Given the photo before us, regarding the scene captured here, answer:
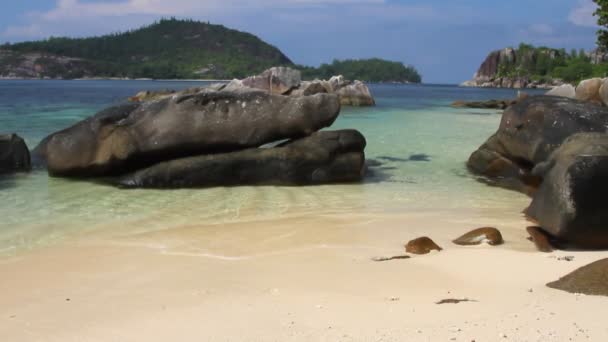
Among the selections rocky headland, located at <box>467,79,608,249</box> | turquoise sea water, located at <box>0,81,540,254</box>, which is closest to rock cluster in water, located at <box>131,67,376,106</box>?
turquoise sea water, located at <box>0,81,540,254</box>

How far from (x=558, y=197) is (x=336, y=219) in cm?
271

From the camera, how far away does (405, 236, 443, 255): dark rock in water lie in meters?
6.21

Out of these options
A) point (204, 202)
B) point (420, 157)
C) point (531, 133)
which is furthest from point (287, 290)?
point (420, 157)

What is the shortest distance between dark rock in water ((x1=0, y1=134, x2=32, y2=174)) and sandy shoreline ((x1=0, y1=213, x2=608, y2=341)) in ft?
18.4

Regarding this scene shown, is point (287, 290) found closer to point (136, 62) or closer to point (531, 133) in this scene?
point (531, 133)

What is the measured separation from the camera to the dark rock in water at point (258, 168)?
10570 mm

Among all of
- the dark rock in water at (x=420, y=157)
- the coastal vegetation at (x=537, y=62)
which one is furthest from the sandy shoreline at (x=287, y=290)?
the coastal vegetation at (x=537, y=62)

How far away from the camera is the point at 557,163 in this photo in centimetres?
739

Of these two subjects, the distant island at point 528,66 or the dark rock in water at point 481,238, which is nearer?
the dark rock in water at point 481,238

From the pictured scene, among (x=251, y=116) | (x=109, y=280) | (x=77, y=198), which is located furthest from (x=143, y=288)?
(x=251, y=116)

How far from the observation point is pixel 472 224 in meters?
7.73

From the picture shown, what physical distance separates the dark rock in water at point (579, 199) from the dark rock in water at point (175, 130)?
521 cm

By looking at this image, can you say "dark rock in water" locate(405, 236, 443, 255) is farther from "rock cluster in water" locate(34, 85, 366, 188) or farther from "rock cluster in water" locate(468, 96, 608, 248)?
"rock cluster in water" locate(34, 85, 366, 188)

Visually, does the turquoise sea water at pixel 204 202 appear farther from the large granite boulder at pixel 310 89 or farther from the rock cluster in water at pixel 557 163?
the large granite boulder at pixel 310 89
